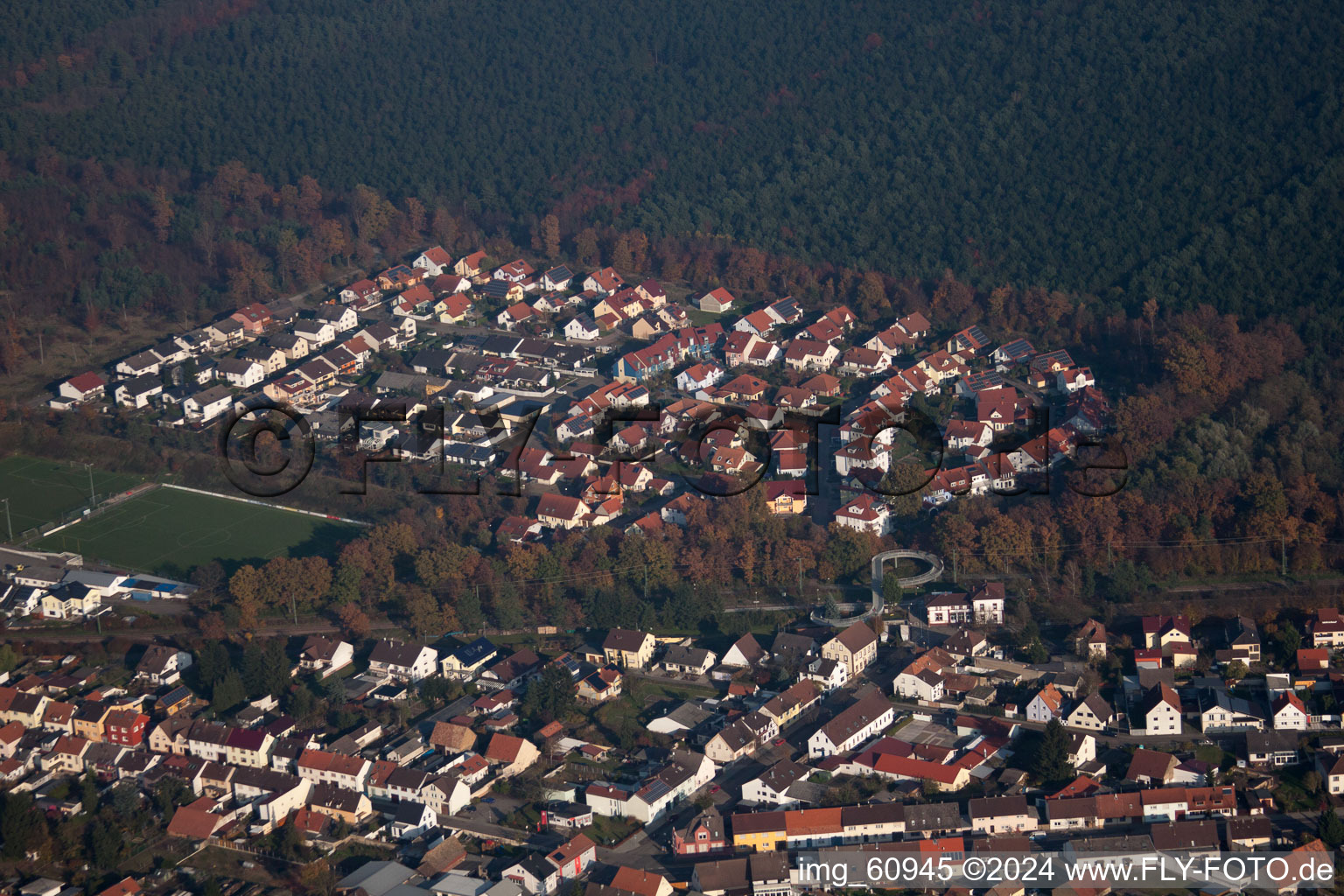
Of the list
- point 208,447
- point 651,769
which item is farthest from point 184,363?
point 651,769

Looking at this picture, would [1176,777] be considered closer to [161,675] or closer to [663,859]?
[663,859]

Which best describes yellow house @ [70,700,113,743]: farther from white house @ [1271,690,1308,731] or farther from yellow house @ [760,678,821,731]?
white house @ [1271,690,1308,731]

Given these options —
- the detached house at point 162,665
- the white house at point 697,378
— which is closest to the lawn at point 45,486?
the detached house at point 162,665

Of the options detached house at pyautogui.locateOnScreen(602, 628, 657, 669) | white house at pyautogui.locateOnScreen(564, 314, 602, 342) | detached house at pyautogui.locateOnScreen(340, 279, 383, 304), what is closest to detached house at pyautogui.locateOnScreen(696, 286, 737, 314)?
white house at pyautogui.locateOnScreen(564, 314, 602, 342)

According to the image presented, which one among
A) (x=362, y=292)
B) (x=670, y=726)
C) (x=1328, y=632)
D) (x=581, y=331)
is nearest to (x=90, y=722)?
(x=670, y=726)

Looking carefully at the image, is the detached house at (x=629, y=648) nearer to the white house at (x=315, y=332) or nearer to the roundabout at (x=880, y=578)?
the roundabout at (x=880, y=578)

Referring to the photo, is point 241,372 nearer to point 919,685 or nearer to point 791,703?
point 791,703
